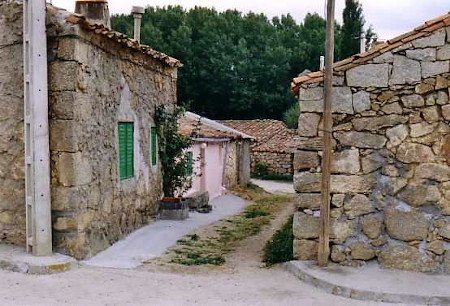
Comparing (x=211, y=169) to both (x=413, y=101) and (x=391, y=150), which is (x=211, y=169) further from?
(x=413, y=101)

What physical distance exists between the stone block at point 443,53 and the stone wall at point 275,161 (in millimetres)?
20062

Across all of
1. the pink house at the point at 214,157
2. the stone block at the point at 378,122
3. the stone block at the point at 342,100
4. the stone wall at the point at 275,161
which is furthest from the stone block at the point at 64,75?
the stone wall at the point at 275,161

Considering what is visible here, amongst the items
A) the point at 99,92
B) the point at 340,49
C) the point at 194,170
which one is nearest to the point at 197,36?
the point at 340,49

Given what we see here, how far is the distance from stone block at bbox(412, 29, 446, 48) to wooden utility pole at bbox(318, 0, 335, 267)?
1.14 m

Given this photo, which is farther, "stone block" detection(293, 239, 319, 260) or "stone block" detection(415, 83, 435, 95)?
"stone block" detection(293, 239, 319, 260)

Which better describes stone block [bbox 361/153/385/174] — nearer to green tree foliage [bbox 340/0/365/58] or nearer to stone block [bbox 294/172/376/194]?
stone block [bbox 294/172/376/194]

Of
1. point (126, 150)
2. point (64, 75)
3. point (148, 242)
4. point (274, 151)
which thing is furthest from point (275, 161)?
point (64, 75)

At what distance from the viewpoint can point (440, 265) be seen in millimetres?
8094

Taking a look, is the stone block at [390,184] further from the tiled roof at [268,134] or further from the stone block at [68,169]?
the tiled roof at [268,134]

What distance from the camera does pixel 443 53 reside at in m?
8.05

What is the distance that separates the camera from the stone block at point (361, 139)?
8234 mm

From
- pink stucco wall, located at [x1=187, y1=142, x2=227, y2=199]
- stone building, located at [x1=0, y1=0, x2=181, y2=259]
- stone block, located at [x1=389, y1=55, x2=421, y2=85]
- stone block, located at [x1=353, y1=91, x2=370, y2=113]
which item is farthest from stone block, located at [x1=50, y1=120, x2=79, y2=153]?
pink stucco wall, located at [x1=187, y1=142, x2=227, y2=199]

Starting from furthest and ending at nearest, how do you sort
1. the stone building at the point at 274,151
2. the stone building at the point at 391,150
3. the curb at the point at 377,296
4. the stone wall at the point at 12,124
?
1. the stone building at the point at 274,151
2. the stone wall at the point at 12,124
3. the stone building at the point at 391,150
4. the curb at the point at 377,296

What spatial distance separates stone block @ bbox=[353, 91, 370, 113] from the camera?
27.0ft
